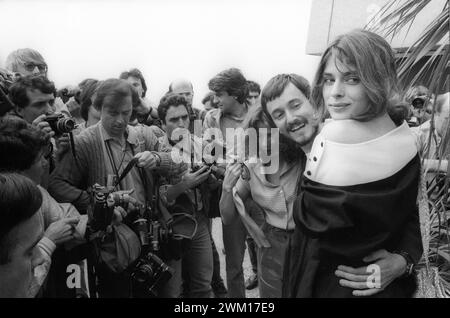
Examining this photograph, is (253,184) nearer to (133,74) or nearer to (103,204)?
(103,204)

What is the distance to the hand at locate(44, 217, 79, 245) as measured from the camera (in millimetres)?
2020

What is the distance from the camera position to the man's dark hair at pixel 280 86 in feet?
6.17

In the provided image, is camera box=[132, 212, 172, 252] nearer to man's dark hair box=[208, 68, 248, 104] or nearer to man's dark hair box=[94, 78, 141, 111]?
man's dark hair box=[94, 78, 141, 111]

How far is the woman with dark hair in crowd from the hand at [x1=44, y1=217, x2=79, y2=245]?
1.22 metres

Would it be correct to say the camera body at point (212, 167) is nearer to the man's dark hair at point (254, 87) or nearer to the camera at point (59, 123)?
the camera at point (59, 123)

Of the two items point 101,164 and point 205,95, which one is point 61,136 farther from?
point 205,95

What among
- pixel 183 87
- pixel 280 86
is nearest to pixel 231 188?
pixel 280 86

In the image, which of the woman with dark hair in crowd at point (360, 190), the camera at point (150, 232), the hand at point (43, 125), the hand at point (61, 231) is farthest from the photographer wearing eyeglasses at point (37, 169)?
the woman with dark hair in crowd at point (360, 190)

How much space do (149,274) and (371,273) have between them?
147 centimetres

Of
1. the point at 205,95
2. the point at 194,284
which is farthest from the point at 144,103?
the point at 205,95

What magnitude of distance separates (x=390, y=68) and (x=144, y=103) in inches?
110

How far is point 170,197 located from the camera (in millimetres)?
2729

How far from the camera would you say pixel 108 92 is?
102 inches
